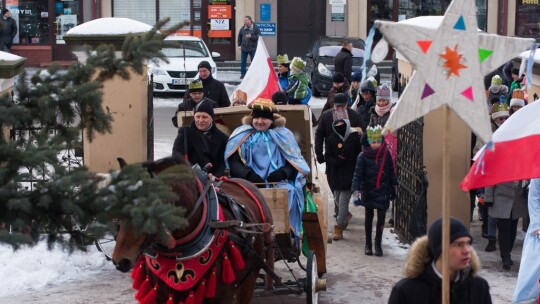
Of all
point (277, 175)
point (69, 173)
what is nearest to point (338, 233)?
point (277, 175)

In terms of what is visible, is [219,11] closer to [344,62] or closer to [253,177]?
[344,62]

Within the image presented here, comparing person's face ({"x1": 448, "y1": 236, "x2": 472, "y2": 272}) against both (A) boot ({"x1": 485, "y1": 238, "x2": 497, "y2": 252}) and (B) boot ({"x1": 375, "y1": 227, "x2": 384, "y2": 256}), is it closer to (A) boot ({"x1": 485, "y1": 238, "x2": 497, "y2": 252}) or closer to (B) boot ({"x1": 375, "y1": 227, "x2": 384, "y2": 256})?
(B) boot ({"x1": 375, "y1": 227, "x2": 384, "y2": 256})

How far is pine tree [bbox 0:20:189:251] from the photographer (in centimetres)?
490

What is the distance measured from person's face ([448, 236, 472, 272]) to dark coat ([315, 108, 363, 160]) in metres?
7.81

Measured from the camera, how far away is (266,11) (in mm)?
35188

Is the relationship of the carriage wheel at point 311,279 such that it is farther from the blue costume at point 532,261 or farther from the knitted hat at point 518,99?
the knitted hat at point 518,99

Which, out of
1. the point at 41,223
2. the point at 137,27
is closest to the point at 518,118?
the point at 41,223

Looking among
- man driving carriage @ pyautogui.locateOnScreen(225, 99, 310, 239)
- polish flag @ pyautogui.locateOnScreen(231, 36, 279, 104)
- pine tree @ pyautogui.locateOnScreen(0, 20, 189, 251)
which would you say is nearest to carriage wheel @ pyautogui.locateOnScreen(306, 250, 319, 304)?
man driving carriage @ pyautogui.locateOnScreen(225, 99, 310, 239)

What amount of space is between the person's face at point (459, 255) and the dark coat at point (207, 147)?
4.41 metres

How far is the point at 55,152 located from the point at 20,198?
357mm

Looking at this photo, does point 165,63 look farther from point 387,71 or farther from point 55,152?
point 387,71

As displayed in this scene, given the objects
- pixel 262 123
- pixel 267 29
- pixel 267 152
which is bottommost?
pixel 267 152

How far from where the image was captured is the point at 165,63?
546 centimetres

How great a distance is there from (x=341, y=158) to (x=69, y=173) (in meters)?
8.82
